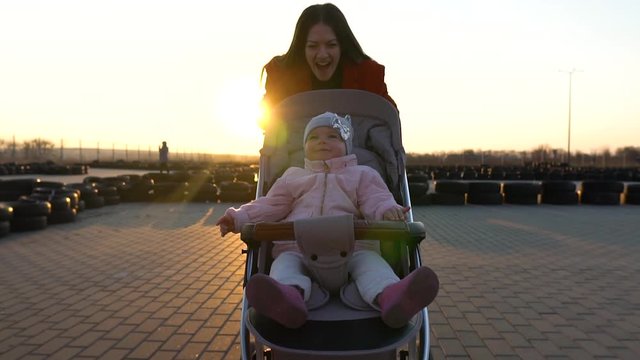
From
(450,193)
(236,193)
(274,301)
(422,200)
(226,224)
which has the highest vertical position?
(226,224)

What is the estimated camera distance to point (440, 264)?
6762 mm

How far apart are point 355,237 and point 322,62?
2132mm

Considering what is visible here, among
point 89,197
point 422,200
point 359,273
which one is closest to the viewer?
point 359,273

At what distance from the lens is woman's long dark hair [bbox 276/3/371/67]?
3766mm

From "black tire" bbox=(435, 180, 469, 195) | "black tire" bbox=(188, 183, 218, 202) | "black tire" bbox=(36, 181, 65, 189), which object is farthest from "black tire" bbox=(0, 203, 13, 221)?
"black tire" bbox=(435, 180, 469, 195)

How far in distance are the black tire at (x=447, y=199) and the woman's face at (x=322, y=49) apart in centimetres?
1209

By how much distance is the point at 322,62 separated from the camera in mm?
3822

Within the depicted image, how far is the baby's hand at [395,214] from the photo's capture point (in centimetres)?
258

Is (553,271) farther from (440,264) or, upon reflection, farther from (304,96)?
(304,96)

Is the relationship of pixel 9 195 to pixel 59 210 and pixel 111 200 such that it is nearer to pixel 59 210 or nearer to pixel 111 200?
pixel 111 200

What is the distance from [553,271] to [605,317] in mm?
1906

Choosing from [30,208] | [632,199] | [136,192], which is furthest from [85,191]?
[632,199]

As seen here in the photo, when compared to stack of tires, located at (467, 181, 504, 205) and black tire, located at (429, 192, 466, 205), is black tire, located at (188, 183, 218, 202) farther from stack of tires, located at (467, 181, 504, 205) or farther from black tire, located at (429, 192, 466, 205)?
stack of tires, located at (467, 181, 504, 205)

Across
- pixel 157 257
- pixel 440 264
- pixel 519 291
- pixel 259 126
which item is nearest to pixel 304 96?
pixel 259 126
